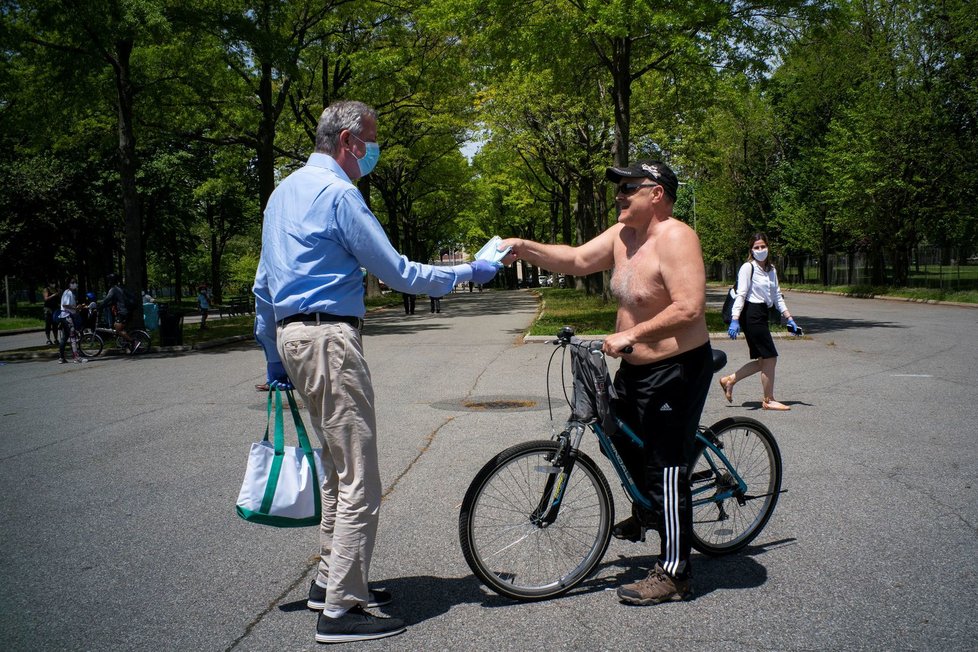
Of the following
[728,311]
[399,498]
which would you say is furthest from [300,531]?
[728,311]

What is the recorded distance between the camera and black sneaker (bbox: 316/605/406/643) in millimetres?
3270

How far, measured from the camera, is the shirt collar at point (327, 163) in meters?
3.47

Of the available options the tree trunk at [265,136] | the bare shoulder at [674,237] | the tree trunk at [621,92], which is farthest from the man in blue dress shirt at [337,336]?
the tree trunk at [265,136]

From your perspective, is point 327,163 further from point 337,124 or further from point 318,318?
point 318,318

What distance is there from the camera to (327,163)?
3479 mm

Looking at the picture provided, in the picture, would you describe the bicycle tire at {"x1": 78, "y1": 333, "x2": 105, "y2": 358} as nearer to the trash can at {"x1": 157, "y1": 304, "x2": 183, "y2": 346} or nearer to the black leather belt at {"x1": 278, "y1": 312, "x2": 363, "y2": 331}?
the trash can at {"x1": 157, "y1": 304, "x2": 183, "y2": 346}

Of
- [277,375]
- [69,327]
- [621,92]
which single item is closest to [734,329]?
[277,375]

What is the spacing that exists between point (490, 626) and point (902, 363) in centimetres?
1073

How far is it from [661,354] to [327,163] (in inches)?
68.0

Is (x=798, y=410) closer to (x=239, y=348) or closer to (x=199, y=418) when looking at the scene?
(x=199, y=418)

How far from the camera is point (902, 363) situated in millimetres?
12039

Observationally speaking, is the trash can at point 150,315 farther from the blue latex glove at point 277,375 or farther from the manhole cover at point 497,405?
the blue latex glove at point 277,375

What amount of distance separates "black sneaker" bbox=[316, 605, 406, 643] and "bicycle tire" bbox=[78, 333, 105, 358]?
16155mm

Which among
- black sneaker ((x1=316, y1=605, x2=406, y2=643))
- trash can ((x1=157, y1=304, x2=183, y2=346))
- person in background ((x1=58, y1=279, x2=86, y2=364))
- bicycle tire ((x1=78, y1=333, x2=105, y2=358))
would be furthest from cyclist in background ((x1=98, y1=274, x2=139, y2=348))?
black sneaker ((x1=316, y1=605, x2=406, y2=643))
